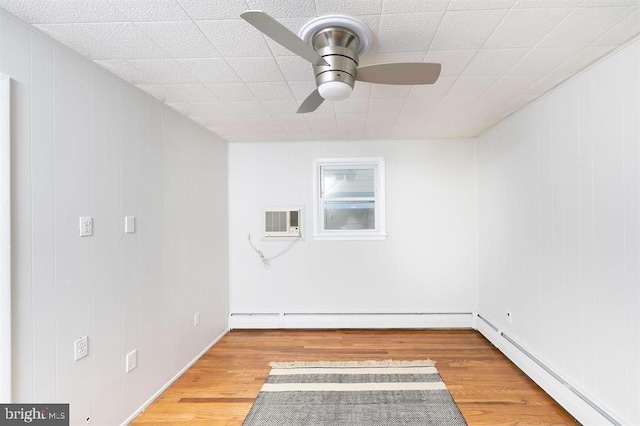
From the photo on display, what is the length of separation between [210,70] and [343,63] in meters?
0.92

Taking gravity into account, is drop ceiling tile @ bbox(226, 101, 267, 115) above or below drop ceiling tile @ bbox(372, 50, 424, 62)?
above

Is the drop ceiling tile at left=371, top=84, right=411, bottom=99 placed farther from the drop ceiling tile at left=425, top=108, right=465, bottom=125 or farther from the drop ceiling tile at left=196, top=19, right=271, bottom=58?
the drop ceiling tile at left=196, top=19, right=271, bottom=58

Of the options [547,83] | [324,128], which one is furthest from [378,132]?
[547,83]

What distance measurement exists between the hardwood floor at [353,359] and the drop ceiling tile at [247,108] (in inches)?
89.9

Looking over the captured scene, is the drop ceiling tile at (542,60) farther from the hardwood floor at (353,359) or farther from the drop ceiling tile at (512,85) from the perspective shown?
the hardwood floor at (353,359)

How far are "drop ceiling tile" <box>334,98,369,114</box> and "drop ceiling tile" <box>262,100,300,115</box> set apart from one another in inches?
13.8

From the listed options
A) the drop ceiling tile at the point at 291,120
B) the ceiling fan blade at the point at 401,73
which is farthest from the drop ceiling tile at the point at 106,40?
the drop ceiling tile at the point at 291,120

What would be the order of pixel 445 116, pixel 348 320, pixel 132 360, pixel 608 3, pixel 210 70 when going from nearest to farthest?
pixel 608 3 → pixel 210 70 → pixel 132 360 → pixel 445 116 → pixel 348 320

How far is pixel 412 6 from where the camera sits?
1.37m

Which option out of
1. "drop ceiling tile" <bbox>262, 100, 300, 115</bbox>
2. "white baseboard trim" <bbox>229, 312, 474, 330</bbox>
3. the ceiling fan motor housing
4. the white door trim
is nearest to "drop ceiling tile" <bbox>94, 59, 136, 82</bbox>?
the white door trim

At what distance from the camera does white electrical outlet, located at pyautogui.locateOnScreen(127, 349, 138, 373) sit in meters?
2.11

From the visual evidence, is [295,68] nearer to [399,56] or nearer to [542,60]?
[399,56]

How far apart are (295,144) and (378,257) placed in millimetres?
1706

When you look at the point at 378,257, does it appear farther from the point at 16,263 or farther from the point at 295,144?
the point at 16,263
